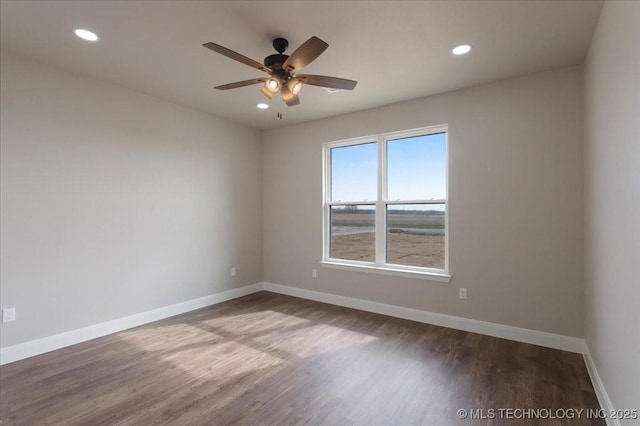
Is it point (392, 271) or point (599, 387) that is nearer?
point (599, 387)

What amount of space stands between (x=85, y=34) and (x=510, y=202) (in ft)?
13.6

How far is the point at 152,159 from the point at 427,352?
3773 mm

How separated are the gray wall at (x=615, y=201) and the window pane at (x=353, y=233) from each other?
2.35m

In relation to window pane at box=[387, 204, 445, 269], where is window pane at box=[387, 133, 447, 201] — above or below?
above

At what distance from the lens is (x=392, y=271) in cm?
405

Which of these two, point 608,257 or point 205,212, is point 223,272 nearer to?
point 205,212

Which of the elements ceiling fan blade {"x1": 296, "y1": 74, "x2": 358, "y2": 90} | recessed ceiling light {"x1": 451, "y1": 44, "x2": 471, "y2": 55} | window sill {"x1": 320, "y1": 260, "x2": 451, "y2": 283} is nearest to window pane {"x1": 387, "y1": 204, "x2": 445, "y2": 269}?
window sill {"x1": 320, "y1": 260, "x2": 451, "y2": 283}

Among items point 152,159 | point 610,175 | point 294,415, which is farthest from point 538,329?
point 152,159

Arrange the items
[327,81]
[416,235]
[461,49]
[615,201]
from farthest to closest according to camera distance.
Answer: [416,235] < [461,49] < [327,81] < [615,201]

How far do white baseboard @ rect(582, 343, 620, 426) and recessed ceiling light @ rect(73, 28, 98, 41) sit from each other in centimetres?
444

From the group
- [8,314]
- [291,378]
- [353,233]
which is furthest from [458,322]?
[8,314]

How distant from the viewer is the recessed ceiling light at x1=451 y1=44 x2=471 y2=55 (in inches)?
104

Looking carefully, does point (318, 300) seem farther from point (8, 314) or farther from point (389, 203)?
point (8, 314)

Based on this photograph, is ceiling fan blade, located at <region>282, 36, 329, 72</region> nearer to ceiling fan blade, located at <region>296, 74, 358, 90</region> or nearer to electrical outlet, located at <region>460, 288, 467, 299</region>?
ceiling fan blade, located at <region>296, 74, 358, 90</region>
